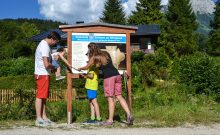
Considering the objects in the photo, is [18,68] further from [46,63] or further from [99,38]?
[46,63]

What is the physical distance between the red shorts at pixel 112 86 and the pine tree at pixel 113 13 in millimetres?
55551

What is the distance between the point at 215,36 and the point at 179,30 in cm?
786

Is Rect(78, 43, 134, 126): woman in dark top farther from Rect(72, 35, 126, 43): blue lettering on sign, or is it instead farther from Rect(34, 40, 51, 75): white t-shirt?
Rect(34, 40, 51, 75): white t-shirt

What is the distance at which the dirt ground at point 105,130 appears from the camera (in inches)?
307

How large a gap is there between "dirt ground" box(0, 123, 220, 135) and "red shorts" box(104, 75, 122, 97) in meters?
0.78

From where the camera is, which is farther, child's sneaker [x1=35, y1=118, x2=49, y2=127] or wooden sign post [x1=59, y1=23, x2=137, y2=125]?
wooden sign post [x1=59, y1=23, x2=137, y2=125]

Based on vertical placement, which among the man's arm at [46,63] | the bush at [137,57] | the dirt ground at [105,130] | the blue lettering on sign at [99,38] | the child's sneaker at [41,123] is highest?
the bush at [137,57]

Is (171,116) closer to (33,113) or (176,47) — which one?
(33,113)

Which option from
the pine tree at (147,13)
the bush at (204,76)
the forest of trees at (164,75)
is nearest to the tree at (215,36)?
the forest of trees at (164,75)

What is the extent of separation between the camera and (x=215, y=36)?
58.6 meters

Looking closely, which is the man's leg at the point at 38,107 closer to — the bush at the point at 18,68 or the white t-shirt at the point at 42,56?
the white t-shirt at the point at 42,56

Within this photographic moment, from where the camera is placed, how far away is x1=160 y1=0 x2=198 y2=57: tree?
51.6 m

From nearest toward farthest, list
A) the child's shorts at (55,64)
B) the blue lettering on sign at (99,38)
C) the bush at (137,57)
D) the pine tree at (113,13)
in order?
1. the child's shorts at (55,64)
2. the blue lettering on sign at (99,38)
3. the bush at (137,57)
4. the pine tree at (113,13)

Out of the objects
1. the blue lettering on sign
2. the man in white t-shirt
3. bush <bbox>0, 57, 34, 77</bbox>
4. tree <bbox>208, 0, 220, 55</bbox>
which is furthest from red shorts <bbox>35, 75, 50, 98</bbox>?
tree <bbox>208, 0, 220, 55</bbox>
